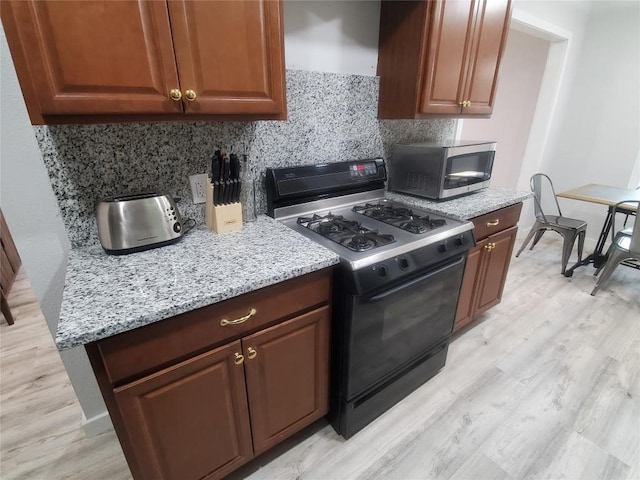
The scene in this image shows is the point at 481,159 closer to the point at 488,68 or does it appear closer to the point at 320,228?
the point at 488,68

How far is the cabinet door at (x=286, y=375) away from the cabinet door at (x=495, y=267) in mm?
1246

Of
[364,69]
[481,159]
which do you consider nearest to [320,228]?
[364,69]

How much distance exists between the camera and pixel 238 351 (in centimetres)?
108

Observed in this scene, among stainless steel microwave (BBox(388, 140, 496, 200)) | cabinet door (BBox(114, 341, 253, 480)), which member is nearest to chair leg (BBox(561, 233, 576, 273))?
stainless steel microwave (BBox(388, 140, 496, 200))

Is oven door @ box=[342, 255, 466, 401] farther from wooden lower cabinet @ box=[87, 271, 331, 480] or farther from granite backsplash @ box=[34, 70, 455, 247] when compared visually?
granite backsplash @ box=[34, 70, 455, 247]

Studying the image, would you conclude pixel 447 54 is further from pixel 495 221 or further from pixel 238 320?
pixel 238 320

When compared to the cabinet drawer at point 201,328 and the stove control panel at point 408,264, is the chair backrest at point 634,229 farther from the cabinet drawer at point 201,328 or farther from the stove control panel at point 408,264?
Result: the cabinet drawer at point 201,328

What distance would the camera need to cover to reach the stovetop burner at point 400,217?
1.50 meters

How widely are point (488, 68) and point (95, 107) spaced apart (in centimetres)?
198

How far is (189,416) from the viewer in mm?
1051

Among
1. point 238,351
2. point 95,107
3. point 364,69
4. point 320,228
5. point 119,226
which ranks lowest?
point 238,351

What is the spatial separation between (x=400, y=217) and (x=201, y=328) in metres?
1.09

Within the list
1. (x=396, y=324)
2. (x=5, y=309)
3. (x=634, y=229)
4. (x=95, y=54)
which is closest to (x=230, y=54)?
(x=95, y=54)

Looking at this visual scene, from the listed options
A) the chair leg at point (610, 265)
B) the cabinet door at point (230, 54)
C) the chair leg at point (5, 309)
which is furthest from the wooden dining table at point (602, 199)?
the chair leg at point (5, 309)
